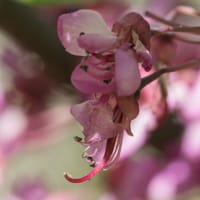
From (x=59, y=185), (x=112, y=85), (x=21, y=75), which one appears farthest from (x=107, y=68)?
(x=59, y=185)

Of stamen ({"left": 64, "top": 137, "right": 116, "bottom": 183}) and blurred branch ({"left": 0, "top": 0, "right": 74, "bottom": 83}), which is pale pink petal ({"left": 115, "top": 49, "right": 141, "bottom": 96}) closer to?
stamen ({"left": 64, "top": 137, "right": 116, "bottom": 183})

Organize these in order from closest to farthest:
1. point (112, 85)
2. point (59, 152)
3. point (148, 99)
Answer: point (112, 85) → point (148, 99) → point (59, 152)

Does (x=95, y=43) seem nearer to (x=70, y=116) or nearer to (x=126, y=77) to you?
(x=126, y=77)

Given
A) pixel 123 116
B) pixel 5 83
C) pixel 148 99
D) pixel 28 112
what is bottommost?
pixel 123 116

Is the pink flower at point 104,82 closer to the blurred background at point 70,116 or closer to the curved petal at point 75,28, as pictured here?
the curved petal at point 75,28

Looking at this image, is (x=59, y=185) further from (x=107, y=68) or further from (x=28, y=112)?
(x=107, y=68)

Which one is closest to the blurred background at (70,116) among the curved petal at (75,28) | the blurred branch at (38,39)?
the blurred branch at (38,39)

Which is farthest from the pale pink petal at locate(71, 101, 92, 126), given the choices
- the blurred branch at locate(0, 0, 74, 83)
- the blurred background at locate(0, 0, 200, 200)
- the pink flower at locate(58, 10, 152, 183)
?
the blurred branch at locate(0, 0, 74, 83)
